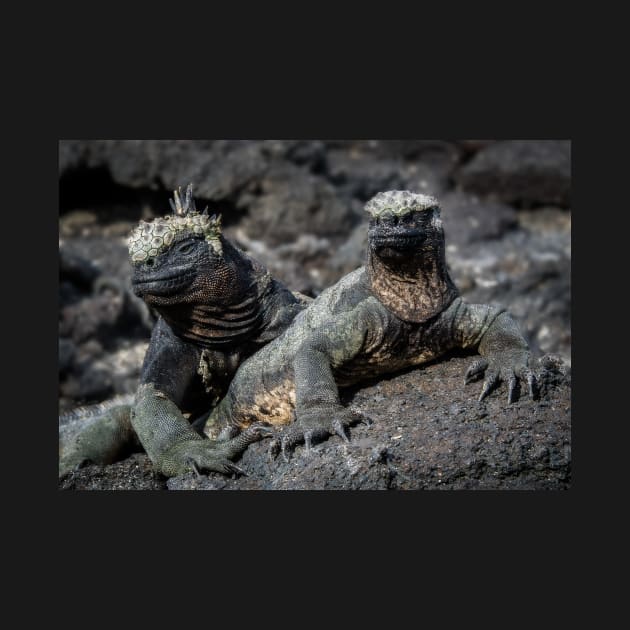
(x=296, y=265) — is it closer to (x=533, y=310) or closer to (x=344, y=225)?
(x=344, y=225)

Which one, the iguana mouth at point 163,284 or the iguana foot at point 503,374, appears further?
the iguana mouth at point 163,284

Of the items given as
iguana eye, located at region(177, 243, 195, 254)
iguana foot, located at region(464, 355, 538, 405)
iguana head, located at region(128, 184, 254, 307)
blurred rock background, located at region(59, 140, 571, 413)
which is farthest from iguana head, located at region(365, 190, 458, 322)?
blurred rock background, located at region(59, 140, 571, 413)

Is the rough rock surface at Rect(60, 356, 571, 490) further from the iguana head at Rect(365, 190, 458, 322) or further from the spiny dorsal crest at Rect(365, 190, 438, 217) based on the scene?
the spiny dorsal crest at Rect(365, 190, 438, 217)

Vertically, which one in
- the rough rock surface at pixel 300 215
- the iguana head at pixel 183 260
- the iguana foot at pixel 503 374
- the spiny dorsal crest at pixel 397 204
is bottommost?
the iguana foot at pixel 503 374

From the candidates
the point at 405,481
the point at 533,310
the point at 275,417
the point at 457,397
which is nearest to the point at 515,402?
the point at 457,397

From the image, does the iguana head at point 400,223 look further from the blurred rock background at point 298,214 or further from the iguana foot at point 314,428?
the blurred rock background at point 298,214

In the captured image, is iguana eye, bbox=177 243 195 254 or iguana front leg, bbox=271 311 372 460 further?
iguana eye, bbox=177 243 195 254

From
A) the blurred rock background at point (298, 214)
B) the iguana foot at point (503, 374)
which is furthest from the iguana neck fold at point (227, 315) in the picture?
the blurred rock background at point (298, 214)
